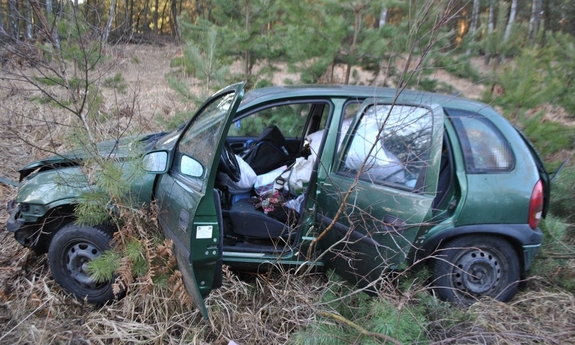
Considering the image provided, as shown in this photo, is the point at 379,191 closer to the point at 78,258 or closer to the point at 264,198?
the point at 264,198

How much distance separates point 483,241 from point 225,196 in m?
2.11

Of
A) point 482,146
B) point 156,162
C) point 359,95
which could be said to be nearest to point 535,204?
point 482,146

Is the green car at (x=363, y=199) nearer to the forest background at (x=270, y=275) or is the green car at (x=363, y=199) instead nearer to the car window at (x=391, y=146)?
the car window at (x=391, y=146)

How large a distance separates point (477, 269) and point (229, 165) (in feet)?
7.11

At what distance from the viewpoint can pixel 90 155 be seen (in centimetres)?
294

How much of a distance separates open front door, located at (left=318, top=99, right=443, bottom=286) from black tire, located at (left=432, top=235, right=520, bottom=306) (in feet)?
1.81

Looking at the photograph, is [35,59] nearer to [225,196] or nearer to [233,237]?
[225,196]

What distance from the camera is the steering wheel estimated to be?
3.26m

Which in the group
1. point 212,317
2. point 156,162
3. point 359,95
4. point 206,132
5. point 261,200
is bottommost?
point 212,317

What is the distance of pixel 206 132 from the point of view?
2793 mm

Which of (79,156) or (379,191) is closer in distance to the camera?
(379,191)

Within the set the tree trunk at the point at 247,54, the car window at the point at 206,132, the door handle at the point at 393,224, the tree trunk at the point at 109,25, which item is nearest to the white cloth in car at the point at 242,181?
the car window at the point at 206,132

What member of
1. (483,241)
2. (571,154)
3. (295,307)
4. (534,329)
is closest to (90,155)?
(295,307)

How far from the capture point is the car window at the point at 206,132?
8.27 feet
